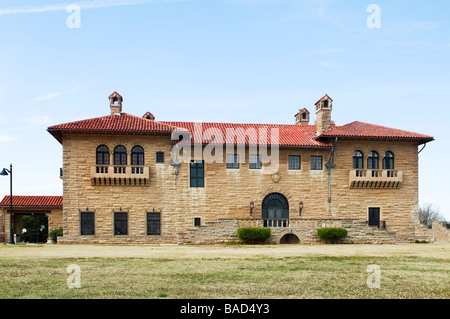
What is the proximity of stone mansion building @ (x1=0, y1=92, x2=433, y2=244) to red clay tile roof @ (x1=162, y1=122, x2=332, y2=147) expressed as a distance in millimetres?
89

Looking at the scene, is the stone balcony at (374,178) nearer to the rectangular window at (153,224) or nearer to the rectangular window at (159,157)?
the rectangular window at (159,157)

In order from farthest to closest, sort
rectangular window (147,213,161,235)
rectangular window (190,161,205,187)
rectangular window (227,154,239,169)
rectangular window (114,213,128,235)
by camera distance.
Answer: rectangular window (227,154,239,169) → rectangular window (190,161,205,187) → rectangular window (147,213,161,235) → rectangular window (114,213,128,235)

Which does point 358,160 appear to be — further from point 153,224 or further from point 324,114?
point 153,224

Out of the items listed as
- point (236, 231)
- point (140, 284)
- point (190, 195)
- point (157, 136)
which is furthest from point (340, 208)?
point (140, 284)

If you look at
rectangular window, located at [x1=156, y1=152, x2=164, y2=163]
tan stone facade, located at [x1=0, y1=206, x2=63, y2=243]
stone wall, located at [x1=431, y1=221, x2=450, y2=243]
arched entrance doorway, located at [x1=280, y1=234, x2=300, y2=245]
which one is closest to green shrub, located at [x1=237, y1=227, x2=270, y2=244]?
arched entrance doorway, located at [x1=280, y1=234, x2=300, y2=245]

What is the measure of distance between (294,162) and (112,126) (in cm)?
1409

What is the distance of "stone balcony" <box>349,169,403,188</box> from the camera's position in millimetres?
37500

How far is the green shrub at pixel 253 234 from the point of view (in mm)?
33000

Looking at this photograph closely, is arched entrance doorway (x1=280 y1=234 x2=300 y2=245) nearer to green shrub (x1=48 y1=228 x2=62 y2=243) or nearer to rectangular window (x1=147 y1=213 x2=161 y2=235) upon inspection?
rectangular window (x1=147 y1=213 x2=161 y2=235)

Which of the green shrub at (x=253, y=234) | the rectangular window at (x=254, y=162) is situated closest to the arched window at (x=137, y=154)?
the rectangular window at (x=254, y=162)

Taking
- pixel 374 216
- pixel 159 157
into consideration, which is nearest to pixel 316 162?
pixel 374 216

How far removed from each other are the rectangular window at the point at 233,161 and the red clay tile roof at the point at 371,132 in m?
6.75
